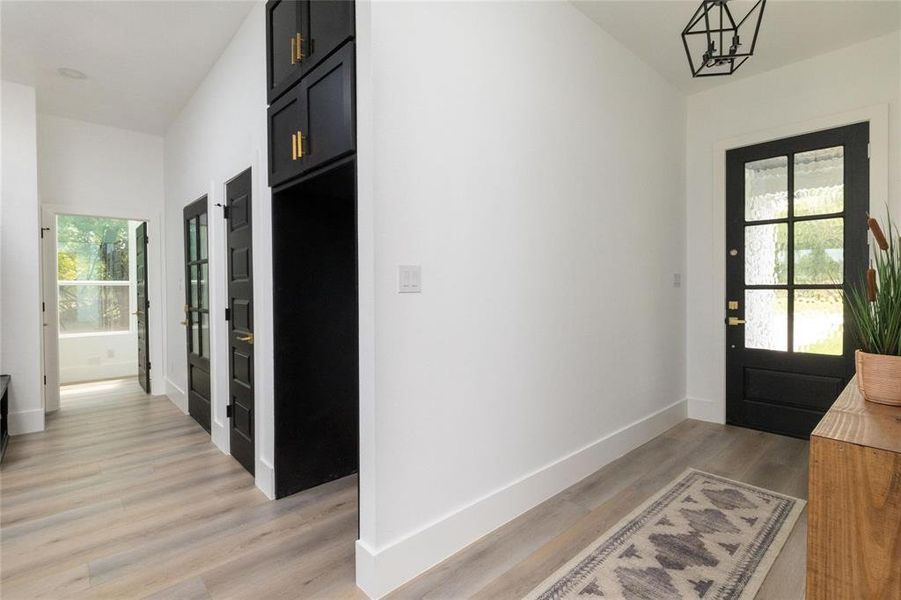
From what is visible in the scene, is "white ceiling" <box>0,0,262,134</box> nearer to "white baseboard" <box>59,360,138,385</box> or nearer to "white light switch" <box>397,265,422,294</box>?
"white light switch" <box>397,265,422,294</box>

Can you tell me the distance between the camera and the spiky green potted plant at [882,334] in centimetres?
109

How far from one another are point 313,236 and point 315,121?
2.62 feet

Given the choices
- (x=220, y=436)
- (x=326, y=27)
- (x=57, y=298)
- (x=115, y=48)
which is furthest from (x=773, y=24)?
(x=57, y=298)

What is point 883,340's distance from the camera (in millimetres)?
1133

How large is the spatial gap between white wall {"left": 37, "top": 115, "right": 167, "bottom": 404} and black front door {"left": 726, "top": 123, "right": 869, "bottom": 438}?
5928 millimetres

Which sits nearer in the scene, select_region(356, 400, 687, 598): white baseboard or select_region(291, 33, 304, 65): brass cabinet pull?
select_region(356, 400, 687, 598): white baseboard

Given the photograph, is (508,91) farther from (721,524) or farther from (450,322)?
(721,524)

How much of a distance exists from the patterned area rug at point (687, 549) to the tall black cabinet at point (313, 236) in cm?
123

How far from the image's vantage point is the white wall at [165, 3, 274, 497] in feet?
8.38

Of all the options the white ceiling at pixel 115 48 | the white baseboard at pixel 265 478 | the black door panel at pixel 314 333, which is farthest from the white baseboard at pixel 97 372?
the black door panel at pixel 314 333

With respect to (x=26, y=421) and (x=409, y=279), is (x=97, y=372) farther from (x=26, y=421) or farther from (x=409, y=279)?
(x=409, y=279)

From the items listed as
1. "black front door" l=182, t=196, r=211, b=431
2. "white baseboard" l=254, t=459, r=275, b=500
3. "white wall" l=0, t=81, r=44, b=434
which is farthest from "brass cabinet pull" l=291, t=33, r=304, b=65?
"white wall" l=0, t=81, r=44, b=434

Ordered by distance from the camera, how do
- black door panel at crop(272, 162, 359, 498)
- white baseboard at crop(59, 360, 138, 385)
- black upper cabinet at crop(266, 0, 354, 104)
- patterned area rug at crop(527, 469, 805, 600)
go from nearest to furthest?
1. patterned area rug at crop(527, 469, 805, 600)
2. black upper cabinet at crop(266, 0, 354, 104)
3. black door panel at crop(272, 162, 359, 498)
4. white baseboard at crop(59, 360, 138, 385)

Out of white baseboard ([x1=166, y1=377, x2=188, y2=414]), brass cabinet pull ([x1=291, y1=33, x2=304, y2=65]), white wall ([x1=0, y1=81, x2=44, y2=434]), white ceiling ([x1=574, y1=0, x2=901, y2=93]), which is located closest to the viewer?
brass cabinet pull ([x1=291, y1=33, x2=304, y2=65])
